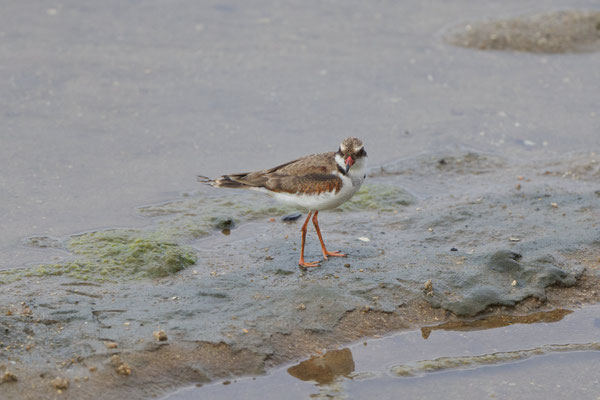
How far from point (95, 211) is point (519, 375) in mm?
4268

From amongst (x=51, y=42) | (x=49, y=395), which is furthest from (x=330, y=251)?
(x=51, y=42)

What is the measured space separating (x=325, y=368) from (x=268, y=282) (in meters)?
1.04

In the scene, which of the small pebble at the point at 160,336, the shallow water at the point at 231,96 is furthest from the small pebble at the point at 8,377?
the shallow water at the point at 231,96

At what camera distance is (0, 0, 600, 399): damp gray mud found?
5.46m

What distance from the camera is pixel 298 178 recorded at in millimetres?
6582

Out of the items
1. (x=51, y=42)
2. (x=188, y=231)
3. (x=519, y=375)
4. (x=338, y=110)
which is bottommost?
(x=519, y=375)

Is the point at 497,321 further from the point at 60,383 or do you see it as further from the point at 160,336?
the point at 60,383

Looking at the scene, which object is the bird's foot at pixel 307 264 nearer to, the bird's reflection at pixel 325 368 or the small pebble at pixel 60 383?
the bird's reflection at pixel 325 368

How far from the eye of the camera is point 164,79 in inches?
403

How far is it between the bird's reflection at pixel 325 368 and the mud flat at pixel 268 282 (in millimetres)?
102

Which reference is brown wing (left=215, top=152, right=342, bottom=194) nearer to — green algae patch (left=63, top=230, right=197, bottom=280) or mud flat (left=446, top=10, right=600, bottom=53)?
green algae patch (left=63, top=230, right=197, bottom=280)

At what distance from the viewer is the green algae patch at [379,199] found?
25.7ft

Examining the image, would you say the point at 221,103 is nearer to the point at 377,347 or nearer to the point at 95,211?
the point at 95,211

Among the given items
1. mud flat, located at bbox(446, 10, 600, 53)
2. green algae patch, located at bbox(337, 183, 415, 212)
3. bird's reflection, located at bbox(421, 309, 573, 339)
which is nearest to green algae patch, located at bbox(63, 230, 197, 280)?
green algae patch, located at bbox(337, 183, 415, 212)
